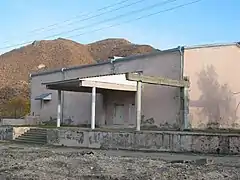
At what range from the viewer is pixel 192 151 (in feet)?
65.3

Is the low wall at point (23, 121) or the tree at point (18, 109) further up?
the tree at point (18, 109)

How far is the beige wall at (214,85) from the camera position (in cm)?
2912

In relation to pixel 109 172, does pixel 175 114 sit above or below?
above

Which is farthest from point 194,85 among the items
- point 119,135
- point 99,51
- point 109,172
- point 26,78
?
point 99,51

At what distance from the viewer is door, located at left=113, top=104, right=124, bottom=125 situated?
3331 cm

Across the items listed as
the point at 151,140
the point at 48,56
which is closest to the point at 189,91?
the point at 151,140

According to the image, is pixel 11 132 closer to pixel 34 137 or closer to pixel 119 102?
pixel 34 137

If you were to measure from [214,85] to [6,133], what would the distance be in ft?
46.7

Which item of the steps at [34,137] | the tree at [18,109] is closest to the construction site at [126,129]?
the steps at [34,137]

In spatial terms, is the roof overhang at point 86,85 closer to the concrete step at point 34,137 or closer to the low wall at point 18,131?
the concrete step at point 34,137

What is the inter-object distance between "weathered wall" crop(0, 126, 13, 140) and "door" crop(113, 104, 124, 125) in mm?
7935

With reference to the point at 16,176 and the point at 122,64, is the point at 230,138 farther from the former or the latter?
the point at 122,64

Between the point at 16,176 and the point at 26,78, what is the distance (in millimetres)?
82110

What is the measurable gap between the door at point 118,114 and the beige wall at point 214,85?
620 cm
